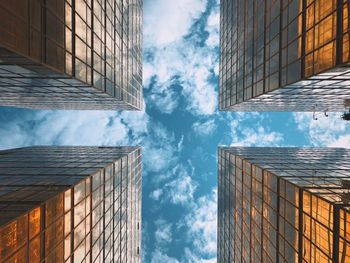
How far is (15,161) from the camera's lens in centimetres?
2927

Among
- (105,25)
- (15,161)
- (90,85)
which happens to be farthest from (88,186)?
(105,25)

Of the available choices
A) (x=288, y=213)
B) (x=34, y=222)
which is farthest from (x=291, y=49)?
(x=34, y=222)

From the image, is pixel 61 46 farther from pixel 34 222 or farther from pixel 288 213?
pixel 288 213

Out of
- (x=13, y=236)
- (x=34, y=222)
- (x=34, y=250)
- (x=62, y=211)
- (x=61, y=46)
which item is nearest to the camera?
(x=13, y=236)

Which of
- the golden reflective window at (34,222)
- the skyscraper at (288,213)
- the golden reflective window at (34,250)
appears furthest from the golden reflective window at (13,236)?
the skyscraper at (288,213)

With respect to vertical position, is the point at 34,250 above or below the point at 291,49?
below

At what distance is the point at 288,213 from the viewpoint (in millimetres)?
20875

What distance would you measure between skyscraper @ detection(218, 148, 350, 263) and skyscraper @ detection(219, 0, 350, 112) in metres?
7.34

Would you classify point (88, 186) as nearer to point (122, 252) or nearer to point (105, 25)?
point (105, 25)

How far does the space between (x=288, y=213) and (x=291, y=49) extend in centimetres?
1245

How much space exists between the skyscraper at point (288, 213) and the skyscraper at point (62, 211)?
49.5 feet

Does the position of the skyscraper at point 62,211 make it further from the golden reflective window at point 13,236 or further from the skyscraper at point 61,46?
the skyscraper at point 61,46

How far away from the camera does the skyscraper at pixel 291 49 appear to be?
15.7m

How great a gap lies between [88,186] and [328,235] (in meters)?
17.0
